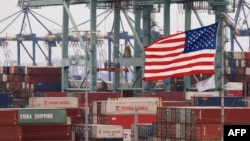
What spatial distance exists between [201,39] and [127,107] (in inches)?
1464

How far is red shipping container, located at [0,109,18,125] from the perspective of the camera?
6072 cm

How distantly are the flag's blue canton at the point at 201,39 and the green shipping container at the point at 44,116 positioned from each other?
2673cm

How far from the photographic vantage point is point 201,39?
118ft

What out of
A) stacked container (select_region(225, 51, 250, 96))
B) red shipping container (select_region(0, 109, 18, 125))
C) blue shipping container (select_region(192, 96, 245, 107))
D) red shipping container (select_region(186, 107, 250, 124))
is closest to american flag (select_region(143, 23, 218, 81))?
red shipping container (select_region(186, 107, 250, 124))

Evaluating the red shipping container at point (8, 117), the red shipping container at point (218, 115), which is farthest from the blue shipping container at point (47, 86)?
the red shipping container at point (218, 115)

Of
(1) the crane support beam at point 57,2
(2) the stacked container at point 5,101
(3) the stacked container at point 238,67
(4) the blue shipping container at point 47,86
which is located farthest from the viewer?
(3) the stacked container at point 238,67

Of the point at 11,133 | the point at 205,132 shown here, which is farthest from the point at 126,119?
the point at 205,132

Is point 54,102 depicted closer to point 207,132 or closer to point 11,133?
point 11,133

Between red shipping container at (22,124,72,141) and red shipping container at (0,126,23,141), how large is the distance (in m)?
0.75

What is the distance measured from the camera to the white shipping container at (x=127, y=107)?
7256 centimetres

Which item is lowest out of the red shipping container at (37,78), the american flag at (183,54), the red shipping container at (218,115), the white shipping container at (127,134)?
the red shipping container at (37,78)

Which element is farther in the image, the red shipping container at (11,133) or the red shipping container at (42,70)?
the red shipping container at (42,70)

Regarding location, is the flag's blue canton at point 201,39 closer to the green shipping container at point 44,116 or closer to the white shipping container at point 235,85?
the green shipping container at point 44,116

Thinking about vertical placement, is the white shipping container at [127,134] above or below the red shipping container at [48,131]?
below
